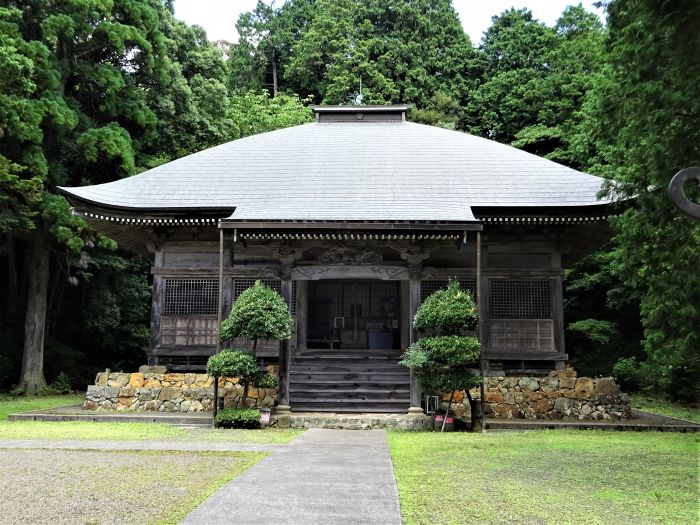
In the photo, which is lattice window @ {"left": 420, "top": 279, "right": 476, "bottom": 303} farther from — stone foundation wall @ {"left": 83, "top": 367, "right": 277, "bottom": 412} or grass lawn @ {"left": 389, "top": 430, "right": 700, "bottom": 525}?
grass lawn @ {"left": 389, "top": 430, "right": 700, "bottom": 525}

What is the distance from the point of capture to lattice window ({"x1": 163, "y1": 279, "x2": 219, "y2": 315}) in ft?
49.1

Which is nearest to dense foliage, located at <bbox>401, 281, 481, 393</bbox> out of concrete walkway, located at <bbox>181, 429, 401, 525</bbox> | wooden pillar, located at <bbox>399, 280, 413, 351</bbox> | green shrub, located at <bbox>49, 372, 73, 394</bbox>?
concrete walkway, located at <bbox>181, 429, 401, 525</bbox>

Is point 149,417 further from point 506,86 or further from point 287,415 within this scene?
point 506,86

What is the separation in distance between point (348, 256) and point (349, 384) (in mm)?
2918

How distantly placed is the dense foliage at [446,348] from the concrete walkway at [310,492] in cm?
352

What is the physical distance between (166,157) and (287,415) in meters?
13.4

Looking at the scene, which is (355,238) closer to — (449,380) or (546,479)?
(449,380)

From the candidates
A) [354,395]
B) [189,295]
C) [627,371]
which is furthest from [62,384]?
[627,371]

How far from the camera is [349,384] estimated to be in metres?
13.6

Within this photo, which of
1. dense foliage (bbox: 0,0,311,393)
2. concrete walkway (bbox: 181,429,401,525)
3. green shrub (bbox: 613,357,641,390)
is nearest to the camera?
concrete walkway (bbox: 181,429,401,525)

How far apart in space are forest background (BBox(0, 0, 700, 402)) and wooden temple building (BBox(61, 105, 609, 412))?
80.7 inches

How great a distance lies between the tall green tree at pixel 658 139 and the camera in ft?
24.5

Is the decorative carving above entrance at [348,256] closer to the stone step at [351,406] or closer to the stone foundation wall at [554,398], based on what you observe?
the stone step at [351,406]

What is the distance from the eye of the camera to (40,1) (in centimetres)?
1845
